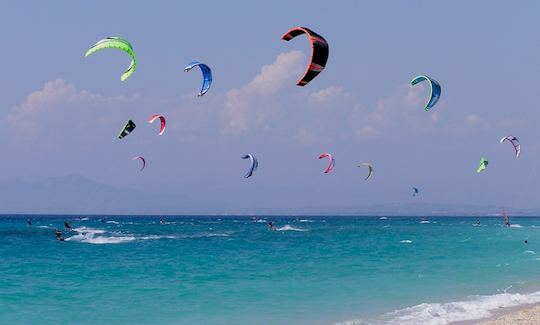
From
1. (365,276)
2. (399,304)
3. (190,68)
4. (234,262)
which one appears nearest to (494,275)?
(365,276)

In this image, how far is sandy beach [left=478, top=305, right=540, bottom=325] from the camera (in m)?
15.9

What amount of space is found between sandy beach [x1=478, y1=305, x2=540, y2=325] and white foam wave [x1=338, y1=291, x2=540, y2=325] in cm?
97

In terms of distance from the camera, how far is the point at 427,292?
23562mm

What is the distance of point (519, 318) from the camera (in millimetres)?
16500

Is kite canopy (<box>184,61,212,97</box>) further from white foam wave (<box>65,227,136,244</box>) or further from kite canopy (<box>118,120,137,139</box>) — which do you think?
white foam wave (<box>65,227,136,244</box>)

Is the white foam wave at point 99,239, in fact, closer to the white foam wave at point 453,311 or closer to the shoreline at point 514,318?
the white foam wave at point 453,311

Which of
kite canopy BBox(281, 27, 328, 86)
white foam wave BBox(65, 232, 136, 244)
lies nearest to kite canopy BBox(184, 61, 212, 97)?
→ kite canopy BBox(281, 27, 328, 86)

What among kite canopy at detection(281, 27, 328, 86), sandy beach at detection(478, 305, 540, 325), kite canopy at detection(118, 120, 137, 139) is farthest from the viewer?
kite canopy at detection(118, 120, 137, 139)

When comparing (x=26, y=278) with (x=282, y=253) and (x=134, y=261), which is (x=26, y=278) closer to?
(x=134, y=261)

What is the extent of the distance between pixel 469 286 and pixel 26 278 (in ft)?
62.7

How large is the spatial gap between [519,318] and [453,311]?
261 cm

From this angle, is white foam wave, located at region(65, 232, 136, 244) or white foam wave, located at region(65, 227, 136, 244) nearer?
white foam wave, located at region(65, 232, 136, 244)

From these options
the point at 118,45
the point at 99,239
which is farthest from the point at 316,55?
the point at 99,239

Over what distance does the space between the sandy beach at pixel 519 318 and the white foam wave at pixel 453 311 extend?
3.20 feet
